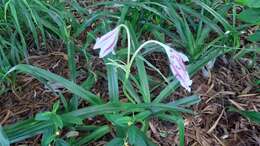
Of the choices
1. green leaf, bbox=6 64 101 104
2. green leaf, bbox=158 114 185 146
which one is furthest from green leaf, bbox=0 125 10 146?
green leaf, bbox=158 114 185 146

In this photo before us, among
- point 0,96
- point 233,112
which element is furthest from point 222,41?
point 0,96

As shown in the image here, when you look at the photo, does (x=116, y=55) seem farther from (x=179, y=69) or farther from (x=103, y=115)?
(x=179, y=69)

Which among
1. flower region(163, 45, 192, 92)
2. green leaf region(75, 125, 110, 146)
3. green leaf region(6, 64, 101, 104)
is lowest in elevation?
green leaf region(75, 125, 110, 146)

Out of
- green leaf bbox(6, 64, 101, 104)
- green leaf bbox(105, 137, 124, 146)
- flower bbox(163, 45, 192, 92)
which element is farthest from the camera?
green leaf bbox(6, 64, 101, 104)

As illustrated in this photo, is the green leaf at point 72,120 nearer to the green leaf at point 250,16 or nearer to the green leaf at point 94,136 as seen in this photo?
the green leaf at point 94,136

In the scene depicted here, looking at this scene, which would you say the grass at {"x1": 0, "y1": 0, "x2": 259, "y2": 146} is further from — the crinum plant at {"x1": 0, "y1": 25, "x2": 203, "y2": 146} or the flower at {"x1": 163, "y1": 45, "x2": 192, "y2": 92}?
the flower at {"x1": 163, "y1": 45, "x2": 192, "y2": 92}

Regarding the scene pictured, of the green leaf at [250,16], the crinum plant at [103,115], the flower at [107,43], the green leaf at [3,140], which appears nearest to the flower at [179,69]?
the crinum plant at [103,115]

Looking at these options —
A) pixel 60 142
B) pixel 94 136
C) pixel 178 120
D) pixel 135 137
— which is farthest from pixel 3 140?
pixel 178 120

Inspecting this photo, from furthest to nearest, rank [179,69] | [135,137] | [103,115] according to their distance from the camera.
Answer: [103,115] → [135,137] → [179,69]
